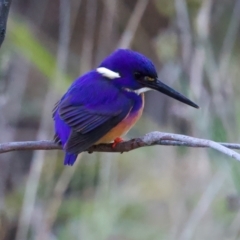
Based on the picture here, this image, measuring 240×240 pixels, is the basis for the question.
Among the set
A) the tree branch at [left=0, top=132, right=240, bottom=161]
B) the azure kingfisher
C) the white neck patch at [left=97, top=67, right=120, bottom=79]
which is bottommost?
the tree branch at [left=0, top=132, right=240, bottom=161]

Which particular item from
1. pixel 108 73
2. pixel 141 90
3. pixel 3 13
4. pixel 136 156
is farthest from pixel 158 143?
pixel 136 156

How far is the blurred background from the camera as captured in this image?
2.84m

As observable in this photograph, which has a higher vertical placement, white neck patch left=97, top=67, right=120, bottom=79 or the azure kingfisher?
white neck patch left=97, top=67, right=120, bottom=79

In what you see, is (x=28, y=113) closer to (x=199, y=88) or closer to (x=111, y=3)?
(x=111, y=3)

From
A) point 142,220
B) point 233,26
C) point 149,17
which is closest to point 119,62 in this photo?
point 233,26

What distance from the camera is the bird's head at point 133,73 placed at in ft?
6.70

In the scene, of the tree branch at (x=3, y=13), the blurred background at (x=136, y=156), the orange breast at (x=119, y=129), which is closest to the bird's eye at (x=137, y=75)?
the orange breast at (x=119, y=129)

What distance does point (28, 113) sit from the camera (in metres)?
3.79

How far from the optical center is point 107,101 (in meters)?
2.03

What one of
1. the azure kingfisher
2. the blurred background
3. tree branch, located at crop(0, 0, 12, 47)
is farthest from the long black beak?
tree branch, located at crop(0, 0, 12, 47)

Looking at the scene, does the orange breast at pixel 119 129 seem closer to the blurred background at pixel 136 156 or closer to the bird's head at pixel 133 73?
the bird's head at pixel 133 73

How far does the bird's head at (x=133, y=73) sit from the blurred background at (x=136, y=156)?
0.36 meters

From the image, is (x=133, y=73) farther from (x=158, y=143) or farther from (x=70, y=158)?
(x=158, y=143)

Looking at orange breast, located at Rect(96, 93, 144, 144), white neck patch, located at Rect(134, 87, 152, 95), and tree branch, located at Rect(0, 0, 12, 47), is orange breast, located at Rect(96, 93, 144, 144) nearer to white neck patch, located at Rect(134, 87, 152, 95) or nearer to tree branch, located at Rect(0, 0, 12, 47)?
white neck patch, located at Rect(134, 87, 152, 95)
